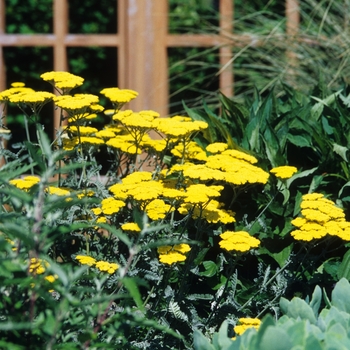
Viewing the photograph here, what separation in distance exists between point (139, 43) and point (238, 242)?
2.39 m

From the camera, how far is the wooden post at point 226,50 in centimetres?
451

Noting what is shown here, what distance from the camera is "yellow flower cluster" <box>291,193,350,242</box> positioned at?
88.6 inches

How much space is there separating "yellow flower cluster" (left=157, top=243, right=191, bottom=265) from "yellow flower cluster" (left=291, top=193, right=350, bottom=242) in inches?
12.0

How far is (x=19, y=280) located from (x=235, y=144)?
1.37 meters

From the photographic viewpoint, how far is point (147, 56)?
4.44 metres

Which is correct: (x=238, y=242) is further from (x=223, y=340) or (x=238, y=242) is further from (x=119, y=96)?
(x=119, y=96)

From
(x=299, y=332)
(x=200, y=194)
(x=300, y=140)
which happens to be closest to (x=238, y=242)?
(x=200, y=194)

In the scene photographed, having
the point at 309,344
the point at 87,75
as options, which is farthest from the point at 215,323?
the point at 87,75

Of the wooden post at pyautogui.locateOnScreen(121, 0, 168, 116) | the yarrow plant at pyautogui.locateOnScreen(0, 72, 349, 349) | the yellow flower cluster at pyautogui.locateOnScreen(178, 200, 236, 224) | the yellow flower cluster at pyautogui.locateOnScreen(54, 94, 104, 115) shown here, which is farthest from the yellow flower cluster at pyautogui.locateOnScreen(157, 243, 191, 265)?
the wooden post at pyautogui.locateOnScreen(121, 0, 168, 116)

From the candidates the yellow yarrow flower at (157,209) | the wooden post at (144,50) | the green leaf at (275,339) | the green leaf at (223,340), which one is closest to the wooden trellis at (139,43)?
the wooden post at (144,50)

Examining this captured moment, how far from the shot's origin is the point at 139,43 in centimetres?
442

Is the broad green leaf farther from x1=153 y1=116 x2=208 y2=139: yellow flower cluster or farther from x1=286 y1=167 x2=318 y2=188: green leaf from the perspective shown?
x1=153 y1=116 x2=208 y2=139: yellow flower cluster

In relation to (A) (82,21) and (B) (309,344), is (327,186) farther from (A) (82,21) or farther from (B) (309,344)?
(A) (82,21)

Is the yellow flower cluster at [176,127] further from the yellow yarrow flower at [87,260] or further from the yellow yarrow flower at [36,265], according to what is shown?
the yellow yarrow flower at [36,265]
